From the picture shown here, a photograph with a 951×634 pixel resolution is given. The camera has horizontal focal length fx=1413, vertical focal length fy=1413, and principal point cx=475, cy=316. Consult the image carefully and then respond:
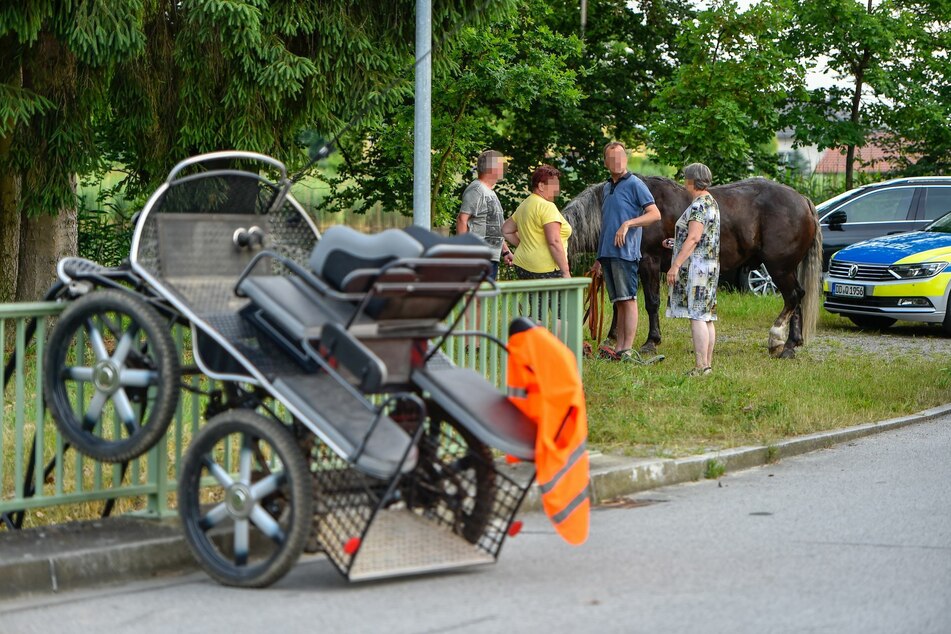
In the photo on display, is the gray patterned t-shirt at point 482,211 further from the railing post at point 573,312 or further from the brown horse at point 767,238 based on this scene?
the railing post at point 573,312

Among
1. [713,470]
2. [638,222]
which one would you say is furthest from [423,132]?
[638,222]

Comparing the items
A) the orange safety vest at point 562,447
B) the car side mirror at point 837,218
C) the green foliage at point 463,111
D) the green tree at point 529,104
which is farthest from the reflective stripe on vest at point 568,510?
the green foliage at point 463,111

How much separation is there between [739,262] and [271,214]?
9685 mm

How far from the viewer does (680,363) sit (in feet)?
43.8

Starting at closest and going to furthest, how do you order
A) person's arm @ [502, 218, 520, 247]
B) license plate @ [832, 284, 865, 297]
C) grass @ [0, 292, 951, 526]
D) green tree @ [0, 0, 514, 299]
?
grass @ [0, 292, 951, 526], green tree @ [0, 0, 514, 299], person's arm @ [502, 218, 520, 247], license plate @ [832, 284, 865, 297]

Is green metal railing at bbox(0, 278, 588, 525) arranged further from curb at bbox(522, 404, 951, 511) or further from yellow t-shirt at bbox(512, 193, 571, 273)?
yellow t-shirt at bbox(512, 193, 571, 273)

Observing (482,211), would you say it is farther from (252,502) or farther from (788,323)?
(252,502)

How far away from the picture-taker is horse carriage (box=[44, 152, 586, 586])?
5.56m

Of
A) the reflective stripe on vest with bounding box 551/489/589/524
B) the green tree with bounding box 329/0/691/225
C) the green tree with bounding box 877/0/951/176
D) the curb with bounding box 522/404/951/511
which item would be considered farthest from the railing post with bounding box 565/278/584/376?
the green tree with bounding box 877/0/951/176

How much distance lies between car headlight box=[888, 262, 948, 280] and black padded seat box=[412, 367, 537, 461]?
12258 millimetres

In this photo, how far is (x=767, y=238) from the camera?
15383 millimetres

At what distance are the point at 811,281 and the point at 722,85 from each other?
9.00 m

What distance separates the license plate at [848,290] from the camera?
17578 millimetres

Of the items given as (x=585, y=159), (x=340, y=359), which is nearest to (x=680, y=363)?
(x=340, y=359)
